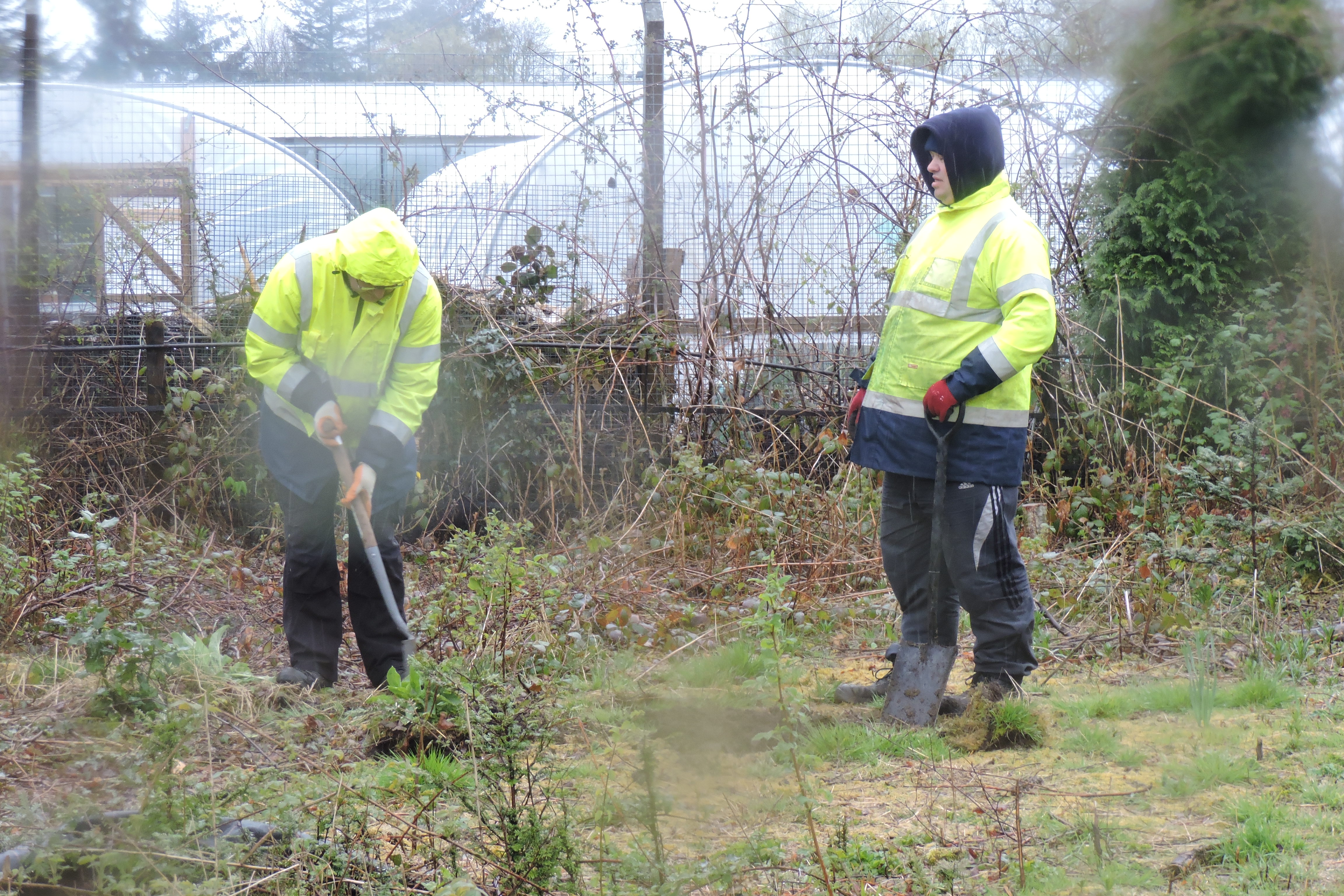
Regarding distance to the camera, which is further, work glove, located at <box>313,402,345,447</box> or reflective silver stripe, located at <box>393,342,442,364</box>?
reflective silver stripe, located at <box>393,342,442,364</box>

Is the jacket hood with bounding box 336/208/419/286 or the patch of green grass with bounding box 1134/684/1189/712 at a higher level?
the jacket hood with bounding box 336/208/419/286

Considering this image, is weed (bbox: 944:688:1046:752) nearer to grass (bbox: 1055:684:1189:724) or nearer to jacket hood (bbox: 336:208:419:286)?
grass (bbox: 1055:684:1189:724)

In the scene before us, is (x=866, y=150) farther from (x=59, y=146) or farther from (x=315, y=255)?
(x=59, y=146)

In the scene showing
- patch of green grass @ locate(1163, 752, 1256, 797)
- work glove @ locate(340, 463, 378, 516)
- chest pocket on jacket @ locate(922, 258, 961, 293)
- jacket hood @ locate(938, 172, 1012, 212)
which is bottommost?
patch of green grass @ locate(1163, 752, 1256, 797)

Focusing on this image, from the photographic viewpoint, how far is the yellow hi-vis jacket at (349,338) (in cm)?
357

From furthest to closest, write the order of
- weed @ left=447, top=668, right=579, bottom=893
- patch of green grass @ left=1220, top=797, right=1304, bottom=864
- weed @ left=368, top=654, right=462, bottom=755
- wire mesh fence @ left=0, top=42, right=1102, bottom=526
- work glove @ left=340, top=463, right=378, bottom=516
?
wire mesh fence @ left=0, top=42, right=1102, bottom=526 < work glove @ left=340, top=463, right=378, bottom=516 < weed @ left=368, top=654, right=462, bottom=755 < patch of green grass @ left=1220, top=797, right=1304, bottom=864 < weed @ left=447, top=668, right=579, bottom=893

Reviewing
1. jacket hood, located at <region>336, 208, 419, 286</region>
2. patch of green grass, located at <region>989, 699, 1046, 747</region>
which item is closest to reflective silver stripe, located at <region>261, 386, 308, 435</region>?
jacket hood, located at <region>336, 208, 419, 286</region>

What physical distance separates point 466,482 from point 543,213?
1904 mm

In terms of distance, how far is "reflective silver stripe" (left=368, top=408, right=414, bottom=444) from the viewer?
12.0 feet

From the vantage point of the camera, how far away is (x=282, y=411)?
12.2ft

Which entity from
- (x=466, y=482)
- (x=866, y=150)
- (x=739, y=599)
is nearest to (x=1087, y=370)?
(x=739, y=599)

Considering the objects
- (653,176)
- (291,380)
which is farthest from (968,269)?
(653,176)

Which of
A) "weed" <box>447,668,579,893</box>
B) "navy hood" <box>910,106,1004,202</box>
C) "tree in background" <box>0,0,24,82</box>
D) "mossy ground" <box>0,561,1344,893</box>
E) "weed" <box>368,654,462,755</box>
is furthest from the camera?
"navy hood" <box>910,106,1004,202</box>

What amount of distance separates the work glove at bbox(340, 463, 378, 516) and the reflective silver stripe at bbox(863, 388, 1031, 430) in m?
1.76
